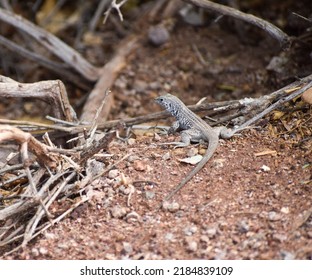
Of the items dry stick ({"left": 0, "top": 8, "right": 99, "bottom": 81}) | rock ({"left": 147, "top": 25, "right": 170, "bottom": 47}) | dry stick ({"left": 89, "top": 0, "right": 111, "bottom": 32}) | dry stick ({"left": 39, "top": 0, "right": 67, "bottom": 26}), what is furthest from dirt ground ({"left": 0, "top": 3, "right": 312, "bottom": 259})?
dry stick ({"left": 39, "top": 0, "right": 67, "bottom": 26})

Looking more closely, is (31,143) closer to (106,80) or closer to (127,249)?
(127,249)

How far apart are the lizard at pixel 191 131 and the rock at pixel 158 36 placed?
1.74 metres

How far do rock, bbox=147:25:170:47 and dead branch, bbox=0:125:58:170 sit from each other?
3199 mm

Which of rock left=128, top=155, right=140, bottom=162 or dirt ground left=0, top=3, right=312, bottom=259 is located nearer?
dirt ground left=0, top=3, right=312, bottom=259

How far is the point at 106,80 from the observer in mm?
6363

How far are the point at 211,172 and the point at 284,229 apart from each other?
2.54ft

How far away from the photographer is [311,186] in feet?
12.5

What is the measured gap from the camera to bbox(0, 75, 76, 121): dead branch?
4387mm

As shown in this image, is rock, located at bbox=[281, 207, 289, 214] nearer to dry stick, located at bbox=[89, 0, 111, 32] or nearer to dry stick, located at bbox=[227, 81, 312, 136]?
dry stick, located at bbox=[227, 81, 312, 136]

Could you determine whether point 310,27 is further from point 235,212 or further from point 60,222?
point 60,222

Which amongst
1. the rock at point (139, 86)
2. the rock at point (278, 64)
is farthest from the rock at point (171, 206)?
the rock at point (139, 86)

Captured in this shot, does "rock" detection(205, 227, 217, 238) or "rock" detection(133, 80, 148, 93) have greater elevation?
"rock" detection(205, 227, 217, 238)

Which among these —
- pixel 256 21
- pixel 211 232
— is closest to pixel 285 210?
pixel 211 232
